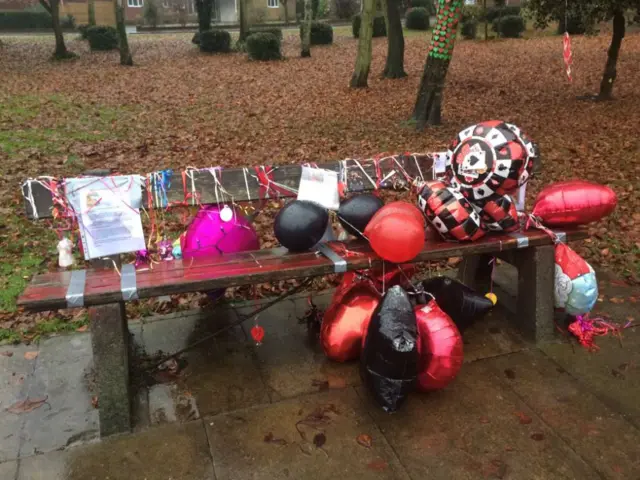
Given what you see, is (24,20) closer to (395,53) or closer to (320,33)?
(320,33)

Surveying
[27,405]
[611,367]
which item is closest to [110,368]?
[27,405]

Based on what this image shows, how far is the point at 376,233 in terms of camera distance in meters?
3.24

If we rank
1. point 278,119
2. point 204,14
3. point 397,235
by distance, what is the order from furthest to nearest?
1. point 204,14
2. point 278,119
3. point 397,235

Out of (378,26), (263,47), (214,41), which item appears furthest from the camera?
(378,26)

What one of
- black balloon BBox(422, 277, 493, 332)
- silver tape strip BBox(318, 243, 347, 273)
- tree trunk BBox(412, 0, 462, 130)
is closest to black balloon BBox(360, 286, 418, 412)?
silver tape strip BBox(318, 243, 347, 273)

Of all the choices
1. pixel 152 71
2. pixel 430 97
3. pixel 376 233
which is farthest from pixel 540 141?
pixel 152 71

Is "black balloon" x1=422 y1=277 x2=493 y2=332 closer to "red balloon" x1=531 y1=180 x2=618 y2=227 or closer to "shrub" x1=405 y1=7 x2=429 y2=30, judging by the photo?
"red balloon" x1=531 y1=180 x2=618 y2=227

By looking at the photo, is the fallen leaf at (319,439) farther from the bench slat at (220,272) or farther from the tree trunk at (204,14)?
the tree trunk at (204,14)

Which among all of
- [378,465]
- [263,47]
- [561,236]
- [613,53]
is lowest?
[378,465]

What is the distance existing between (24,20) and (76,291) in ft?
126

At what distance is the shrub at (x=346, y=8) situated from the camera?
127 feet

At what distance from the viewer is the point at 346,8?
127ft

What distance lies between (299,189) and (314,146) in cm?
570

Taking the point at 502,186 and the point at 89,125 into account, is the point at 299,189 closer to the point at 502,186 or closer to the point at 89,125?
the point at 502,186
